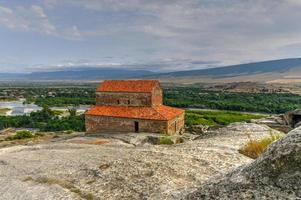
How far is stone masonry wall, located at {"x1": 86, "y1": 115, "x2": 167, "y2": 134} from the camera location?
132ft

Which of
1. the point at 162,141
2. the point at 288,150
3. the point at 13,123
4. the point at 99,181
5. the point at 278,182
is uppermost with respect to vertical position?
the point at 288,150

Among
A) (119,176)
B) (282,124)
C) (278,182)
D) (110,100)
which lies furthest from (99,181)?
(110,100)

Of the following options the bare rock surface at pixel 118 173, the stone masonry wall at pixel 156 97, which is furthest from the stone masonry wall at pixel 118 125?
the bare rock surface at pixel 118 173

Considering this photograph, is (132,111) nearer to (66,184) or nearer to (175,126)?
(175,126)

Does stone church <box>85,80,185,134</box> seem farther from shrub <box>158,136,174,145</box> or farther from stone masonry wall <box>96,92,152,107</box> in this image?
shrub <box>158,136,174,145</box>

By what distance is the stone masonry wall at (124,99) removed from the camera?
143 feet

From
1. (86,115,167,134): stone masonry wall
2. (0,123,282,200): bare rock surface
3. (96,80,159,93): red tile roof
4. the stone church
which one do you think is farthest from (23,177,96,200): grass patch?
(96,80,159,93): red tile roof

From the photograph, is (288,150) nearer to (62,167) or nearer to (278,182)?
(278,182)

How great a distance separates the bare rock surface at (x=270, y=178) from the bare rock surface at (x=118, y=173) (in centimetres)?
368

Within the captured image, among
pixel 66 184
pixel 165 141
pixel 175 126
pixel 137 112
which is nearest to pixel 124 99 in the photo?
pixel 137 112

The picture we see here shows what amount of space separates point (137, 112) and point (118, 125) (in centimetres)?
264

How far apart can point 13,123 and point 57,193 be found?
218 feet

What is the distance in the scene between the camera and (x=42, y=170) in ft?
69.0

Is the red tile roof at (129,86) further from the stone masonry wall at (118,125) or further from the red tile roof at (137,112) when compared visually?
the stone masonry wall at (118,125)
